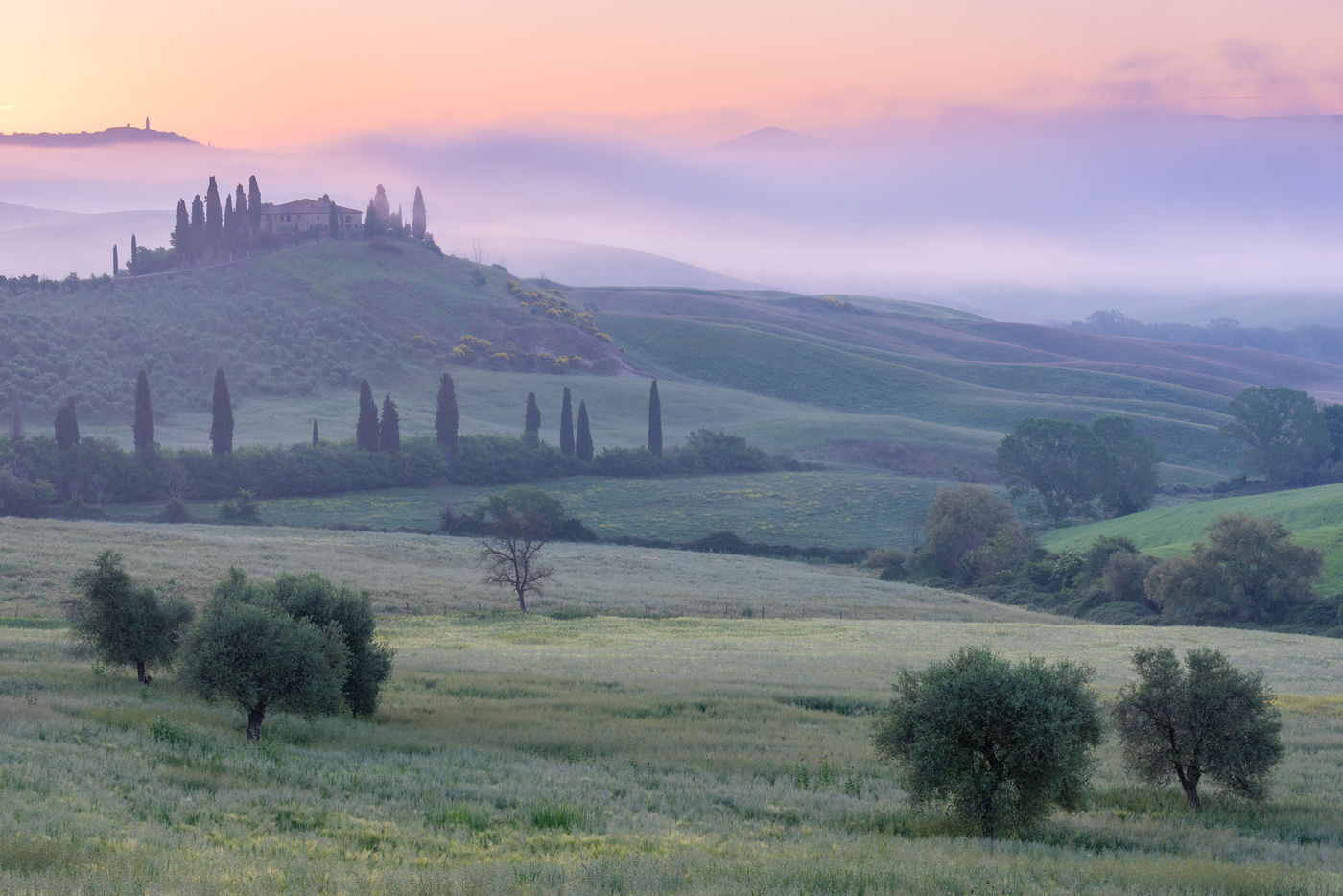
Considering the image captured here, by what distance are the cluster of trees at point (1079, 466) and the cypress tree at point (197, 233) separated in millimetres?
142725

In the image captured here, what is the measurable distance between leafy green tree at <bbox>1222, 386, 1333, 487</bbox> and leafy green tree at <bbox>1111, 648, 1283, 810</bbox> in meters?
114

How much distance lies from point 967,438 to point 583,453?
2133 inches

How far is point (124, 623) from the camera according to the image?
28.5 metres

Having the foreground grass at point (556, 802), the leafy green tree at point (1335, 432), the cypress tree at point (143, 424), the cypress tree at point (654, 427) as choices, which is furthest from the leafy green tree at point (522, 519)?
the leafy green tree at point (1335, 432)

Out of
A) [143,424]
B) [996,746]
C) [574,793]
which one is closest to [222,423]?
[143,424]

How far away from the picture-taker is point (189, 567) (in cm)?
5341

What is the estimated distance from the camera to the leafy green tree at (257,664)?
2250 cm

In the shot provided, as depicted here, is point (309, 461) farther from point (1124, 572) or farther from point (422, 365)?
point (1124, 572)

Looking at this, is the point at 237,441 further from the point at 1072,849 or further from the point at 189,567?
the point at 1072,849

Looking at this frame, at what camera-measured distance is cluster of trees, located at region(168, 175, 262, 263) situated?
191 m

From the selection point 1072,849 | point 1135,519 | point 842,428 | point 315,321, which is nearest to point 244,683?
point 1072,849

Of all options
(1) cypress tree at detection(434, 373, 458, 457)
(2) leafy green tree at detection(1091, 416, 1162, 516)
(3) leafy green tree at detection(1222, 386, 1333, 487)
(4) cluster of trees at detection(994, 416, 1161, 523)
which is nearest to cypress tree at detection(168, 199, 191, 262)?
(1) cypress tree at detection(434, 373, 458, 457)

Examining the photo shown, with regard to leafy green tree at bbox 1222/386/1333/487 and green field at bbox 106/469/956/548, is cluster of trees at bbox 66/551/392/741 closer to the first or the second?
green field at bbox 106/469/956/548

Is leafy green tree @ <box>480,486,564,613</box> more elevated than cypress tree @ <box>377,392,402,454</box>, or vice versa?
cypress tree @ <box>377,392,402,454</box>
